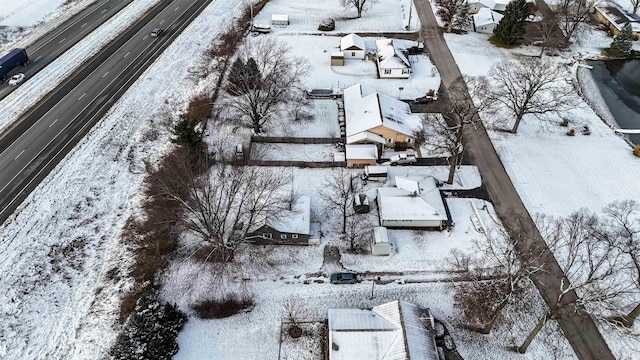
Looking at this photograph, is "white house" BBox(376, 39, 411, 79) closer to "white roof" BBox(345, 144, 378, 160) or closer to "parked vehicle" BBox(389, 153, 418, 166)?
"white roof" BBox(345, 144, 378, 160)

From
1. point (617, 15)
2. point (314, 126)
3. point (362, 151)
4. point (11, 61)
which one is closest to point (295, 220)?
point (362, 151)

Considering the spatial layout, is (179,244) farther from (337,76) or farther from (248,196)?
(337,76)

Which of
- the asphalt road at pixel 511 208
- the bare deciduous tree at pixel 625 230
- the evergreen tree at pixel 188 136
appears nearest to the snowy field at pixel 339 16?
the asphalt road at pixel 511 208

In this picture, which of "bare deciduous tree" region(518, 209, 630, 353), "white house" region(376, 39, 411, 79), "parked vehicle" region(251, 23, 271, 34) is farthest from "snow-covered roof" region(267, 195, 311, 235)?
"parked vehicle" region(251, 23, 271, 34)

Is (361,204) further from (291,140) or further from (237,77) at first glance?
(237,77)

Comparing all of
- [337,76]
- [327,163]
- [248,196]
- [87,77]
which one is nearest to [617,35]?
[337,76]

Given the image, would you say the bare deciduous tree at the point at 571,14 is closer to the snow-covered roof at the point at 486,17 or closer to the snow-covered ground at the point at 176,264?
the snow-covered roof at the point at 486,17
